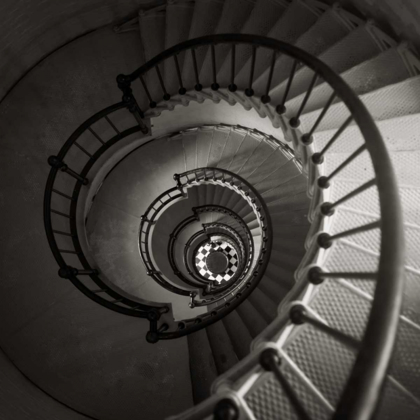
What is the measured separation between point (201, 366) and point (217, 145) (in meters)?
4.48

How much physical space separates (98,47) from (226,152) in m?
3.27

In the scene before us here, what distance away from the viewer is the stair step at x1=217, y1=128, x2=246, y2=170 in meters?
7.10

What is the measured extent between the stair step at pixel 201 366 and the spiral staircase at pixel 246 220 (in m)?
0.03

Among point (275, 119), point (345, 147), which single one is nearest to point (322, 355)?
point (345, 147)

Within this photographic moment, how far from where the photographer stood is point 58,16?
17.5 feet

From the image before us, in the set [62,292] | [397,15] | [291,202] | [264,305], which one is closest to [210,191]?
[291,202]

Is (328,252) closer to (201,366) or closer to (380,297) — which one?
(380,297)

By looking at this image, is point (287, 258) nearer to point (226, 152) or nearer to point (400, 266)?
point (226, 152)

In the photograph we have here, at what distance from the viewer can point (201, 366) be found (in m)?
5.09

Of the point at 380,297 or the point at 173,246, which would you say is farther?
the point at 173,246

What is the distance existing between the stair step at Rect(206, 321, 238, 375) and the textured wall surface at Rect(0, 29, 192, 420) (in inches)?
20.3

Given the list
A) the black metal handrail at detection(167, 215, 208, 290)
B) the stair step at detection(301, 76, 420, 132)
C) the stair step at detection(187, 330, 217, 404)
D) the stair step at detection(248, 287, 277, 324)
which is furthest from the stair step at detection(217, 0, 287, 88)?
the black metal handrail at detection(167, 215, 208, 290)

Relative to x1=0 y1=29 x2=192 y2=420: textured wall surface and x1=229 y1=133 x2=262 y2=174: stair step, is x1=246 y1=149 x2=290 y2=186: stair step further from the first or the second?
x1=0 y1=29 x2=192 y2=420: textured wall surface

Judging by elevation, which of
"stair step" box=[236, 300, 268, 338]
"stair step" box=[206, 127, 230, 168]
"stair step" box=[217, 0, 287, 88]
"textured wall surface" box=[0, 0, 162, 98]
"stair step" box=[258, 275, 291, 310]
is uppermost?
"textured wall surface" box=[0, 0, 162, 98]
